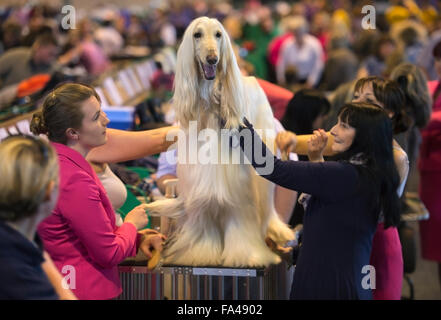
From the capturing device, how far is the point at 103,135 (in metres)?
2.26

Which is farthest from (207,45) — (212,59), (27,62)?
(27,62)

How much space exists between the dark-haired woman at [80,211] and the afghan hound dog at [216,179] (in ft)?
1.03

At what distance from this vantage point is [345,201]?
2121mm

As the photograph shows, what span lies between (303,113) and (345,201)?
144 cm

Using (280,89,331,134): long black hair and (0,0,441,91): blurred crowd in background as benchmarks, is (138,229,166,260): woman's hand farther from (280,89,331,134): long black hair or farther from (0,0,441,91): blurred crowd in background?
(0,0,441,91): blurred crowd in background

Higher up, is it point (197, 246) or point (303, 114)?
point (303, 114)

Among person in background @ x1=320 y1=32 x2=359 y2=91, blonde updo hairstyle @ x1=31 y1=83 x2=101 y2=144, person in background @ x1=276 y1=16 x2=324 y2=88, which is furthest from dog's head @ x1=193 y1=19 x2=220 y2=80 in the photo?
person in background @ x1=276 y1=16 x2=324 y2=88

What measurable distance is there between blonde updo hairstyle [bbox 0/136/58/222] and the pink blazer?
394 mm

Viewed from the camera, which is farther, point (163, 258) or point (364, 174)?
point (163, 258)

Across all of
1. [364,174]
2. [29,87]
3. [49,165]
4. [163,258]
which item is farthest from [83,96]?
[29,87]

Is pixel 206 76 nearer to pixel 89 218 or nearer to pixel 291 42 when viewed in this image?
pixel 89 218

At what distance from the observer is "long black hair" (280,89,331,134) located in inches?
138
